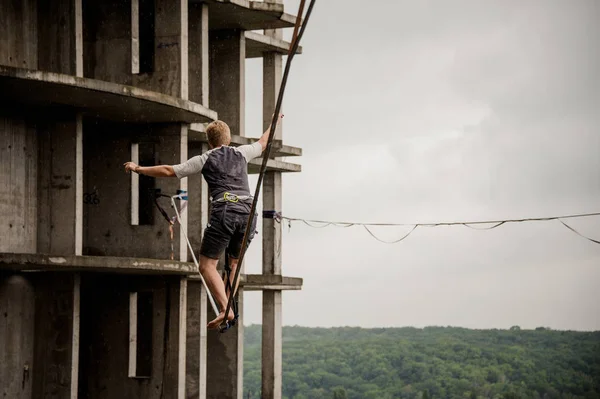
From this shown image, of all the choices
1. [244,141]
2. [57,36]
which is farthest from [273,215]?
[57,36]

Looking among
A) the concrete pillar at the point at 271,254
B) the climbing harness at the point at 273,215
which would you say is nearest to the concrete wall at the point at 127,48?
the concrete pillar at the point at 271,254

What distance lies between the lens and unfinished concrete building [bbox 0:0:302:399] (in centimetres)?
3027

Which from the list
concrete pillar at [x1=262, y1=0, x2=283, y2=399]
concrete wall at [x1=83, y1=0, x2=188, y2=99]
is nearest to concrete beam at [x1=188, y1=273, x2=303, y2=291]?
concrete pillar at [x1=262, y1=0, x2=283, y2=399]

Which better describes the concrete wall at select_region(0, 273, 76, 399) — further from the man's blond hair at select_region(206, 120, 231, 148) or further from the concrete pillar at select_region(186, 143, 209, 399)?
the man's blond hair at select_region(206, 120, 231, 148)

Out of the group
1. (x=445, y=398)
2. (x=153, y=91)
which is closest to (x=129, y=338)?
(x=153, y=91)

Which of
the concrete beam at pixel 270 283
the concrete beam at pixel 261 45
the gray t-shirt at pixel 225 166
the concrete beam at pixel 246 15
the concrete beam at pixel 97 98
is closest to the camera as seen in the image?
the gray t-shirt at pixel 225 166

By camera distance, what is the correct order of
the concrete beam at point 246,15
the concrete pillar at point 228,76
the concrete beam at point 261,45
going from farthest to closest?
the concrete beam at point 261,45 → the concrete pillar at point 228,76 → the concrete beam at point 246,15

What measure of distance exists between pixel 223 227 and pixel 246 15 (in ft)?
61.6

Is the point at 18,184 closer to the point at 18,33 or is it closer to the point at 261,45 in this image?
the point at 18,33

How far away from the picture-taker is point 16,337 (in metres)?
30.3

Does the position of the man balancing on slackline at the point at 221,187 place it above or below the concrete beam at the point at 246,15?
below

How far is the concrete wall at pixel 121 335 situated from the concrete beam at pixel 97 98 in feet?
11.4

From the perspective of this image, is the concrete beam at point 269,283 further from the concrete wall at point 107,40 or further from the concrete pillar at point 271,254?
the concrete wall at point 107,40

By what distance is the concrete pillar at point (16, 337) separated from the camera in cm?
3016
